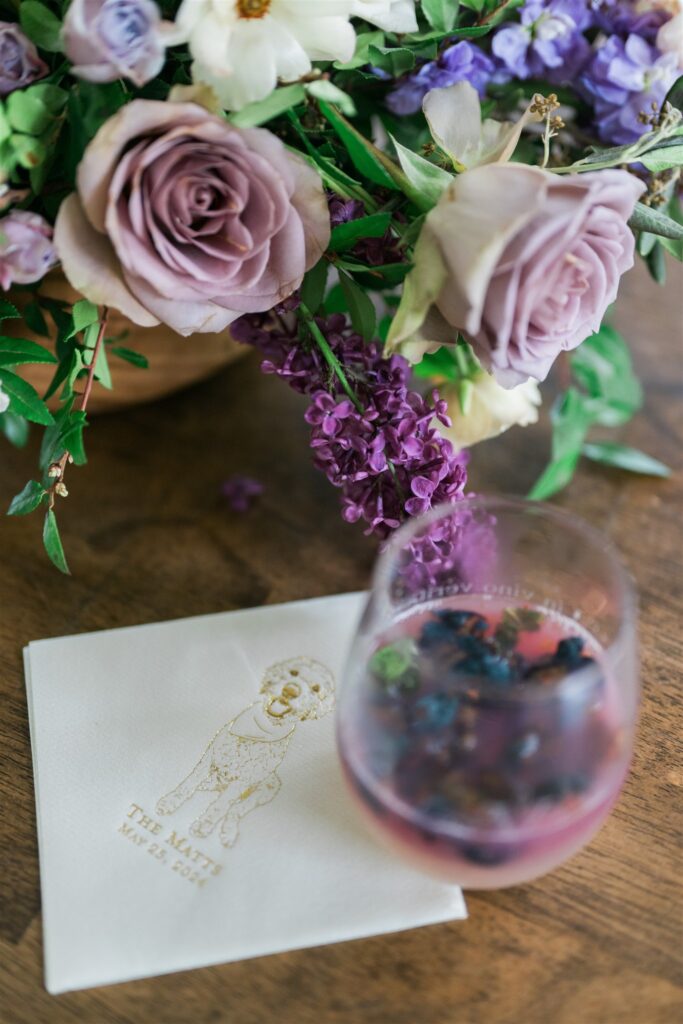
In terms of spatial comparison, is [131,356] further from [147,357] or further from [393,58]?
[393,58]

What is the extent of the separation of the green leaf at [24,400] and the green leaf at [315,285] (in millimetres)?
147

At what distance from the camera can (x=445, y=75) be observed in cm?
58

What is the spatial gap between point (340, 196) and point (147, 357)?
194 mm

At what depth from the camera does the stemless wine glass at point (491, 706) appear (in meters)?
0.40

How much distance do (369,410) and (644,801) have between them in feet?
0.79

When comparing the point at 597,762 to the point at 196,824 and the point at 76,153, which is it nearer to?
the point at 196,824

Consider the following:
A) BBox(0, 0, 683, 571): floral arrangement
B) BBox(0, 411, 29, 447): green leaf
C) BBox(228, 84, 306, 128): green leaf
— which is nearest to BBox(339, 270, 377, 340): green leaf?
BBox(0, 0, 683, 571): floral arrangement

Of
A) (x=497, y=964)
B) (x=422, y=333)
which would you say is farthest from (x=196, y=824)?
(x=422, y=333)

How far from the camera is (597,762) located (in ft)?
1.36

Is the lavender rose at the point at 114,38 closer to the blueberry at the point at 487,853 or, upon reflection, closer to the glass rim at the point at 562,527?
the glass rim at the point at 562,527

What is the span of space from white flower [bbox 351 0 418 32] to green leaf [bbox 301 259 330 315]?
0.38 ft

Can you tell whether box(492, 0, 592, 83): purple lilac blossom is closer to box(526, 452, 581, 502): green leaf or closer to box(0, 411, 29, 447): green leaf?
box(526, 452, 581, 502): green leaf

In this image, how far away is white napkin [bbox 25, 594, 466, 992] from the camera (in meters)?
0.47

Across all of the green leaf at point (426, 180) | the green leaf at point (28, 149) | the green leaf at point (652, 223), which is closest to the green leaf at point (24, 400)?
the green leaf at point (28, 149)
